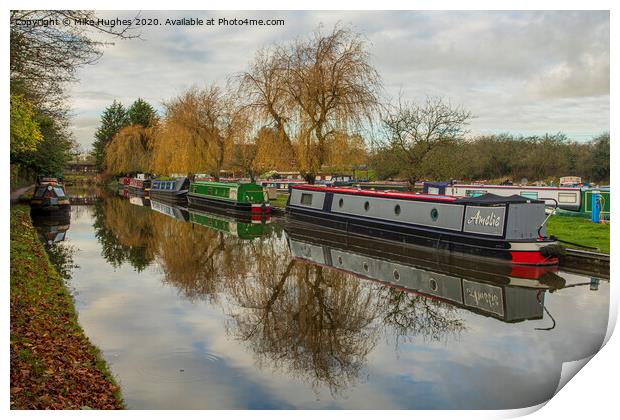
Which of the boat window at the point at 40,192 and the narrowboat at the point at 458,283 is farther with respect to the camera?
the boat window at the point at 40,192

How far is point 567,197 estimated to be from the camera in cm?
1969

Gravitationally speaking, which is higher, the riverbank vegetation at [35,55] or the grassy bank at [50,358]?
the riverbank vegetation at [35,55]

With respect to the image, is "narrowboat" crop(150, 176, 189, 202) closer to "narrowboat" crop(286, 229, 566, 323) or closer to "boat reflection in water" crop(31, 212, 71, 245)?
"boat reflection in water" crop(31, 212, 71, 245)

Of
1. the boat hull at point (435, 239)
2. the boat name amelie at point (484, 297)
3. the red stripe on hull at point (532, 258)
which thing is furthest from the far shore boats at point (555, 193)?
the boat name amelie at point (484, 297)

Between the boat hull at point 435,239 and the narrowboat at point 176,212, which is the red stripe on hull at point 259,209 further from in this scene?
the boat hull at point 435,239

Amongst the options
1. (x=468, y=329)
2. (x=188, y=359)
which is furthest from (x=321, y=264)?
(x=188, y=359)

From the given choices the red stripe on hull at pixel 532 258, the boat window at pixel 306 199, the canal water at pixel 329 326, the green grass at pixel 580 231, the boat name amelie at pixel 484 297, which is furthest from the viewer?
the boat window at pixel 306 199

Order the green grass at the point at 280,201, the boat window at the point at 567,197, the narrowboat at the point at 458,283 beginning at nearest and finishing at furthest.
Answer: the narrowboat at the point at 458,283
the boat window at the point at 567,197
the green grass at the point at 280,201

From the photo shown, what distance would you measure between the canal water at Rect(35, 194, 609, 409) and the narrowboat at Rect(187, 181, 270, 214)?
964 centimetres

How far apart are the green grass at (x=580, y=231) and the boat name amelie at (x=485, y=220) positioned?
1.91 metres

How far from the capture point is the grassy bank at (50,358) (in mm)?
5238

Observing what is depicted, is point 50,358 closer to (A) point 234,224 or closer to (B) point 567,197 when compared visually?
(A) point 234,224

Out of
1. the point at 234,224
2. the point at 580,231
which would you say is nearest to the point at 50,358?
the point at 580,231

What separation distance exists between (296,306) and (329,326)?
1176mm
